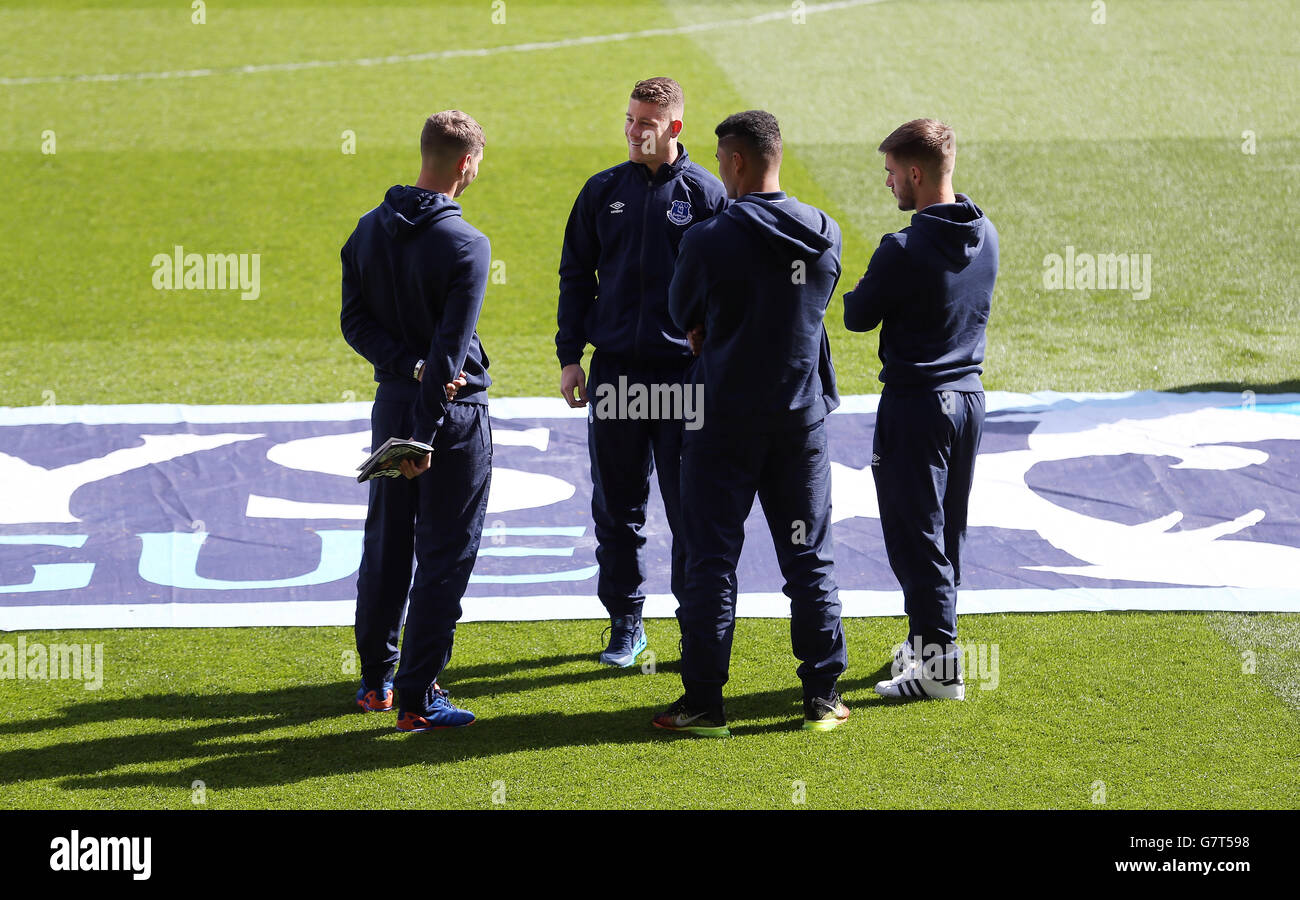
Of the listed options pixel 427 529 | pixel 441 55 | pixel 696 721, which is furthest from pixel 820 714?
pixel 441 55

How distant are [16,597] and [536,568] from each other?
223cm

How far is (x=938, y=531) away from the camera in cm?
543

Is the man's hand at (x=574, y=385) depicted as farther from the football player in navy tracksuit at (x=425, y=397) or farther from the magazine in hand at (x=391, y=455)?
the magazine in hand at (x=391, y=455)

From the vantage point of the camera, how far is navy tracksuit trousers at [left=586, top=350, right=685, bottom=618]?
557 centimetres

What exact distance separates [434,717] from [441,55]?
1523 centimetres

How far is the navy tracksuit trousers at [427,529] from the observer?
5066mm

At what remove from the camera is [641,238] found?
550cm

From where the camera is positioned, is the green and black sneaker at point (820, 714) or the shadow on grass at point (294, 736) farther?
the green and black sneaker at point (820, 714)

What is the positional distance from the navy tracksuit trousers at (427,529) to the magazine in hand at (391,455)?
0.13 meters

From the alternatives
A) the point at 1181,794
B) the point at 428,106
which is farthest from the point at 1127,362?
the point at 428,106

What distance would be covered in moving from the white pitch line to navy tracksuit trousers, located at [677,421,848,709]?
1492 cm
